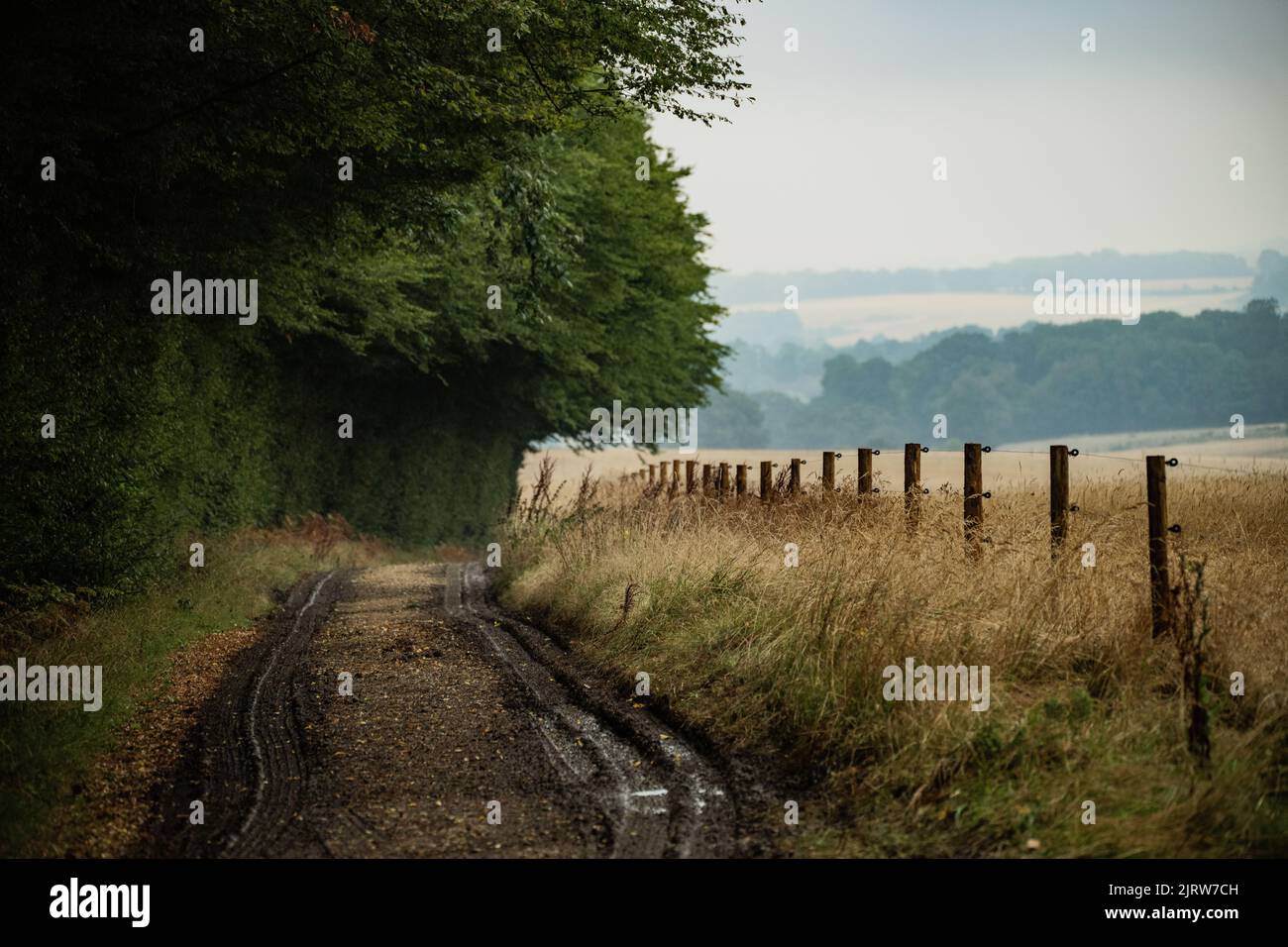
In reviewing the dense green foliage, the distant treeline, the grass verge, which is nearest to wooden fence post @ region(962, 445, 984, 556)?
the dense green foliage

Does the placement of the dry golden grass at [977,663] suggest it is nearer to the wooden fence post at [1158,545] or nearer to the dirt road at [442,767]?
the wooden fence post at [1158,545]

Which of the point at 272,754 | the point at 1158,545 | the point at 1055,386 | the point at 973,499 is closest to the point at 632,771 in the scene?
the point at 272,754

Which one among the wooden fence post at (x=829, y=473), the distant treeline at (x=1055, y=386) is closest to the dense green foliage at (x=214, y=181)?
the wooden fence post at (x=829, y=473)

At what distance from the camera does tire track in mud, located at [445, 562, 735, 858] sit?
6.18 metres

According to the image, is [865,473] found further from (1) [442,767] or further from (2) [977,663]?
(1) [442,767]

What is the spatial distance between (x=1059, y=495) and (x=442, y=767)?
5507 millimetres

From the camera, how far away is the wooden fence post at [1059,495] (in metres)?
Result: 9.37

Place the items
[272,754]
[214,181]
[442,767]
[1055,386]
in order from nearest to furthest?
[442,767] < [272,754] < [214,181] < [1055,386]

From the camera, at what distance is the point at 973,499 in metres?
10.4

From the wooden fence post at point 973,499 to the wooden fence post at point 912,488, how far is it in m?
0.44

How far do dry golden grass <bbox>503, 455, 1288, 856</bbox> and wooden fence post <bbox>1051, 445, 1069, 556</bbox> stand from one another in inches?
4.7
